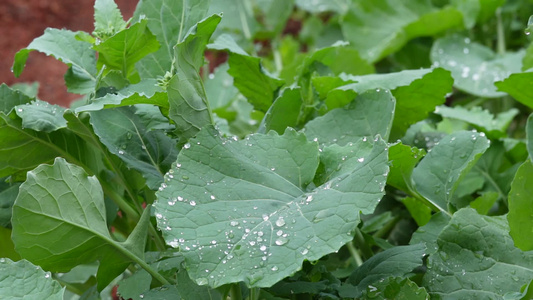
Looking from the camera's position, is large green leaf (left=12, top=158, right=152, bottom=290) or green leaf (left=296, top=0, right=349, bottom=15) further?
green leaf (left=296, top=0, right=349, bottom=15)

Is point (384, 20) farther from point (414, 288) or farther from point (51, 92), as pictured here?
point (414, 288)

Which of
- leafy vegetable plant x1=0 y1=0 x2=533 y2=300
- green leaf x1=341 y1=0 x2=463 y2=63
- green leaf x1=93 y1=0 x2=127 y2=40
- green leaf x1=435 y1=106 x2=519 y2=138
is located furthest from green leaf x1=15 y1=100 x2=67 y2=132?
green leaf x1=341 y1=0 x2=463 y2=63

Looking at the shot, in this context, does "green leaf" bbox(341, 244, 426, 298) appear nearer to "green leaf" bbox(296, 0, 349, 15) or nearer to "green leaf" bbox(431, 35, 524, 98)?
"green leaf" bbox(431, 35, 524, 98)

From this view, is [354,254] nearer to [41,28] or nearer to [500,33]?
[500,33]

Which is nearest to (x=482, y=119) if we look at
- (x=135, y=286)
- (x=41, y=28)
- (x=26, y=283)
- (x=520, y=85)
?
(x=520, y=85)

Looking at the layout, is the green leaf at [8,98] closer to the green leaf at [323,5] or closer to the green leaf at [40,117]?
the green leaf at [40,117]
